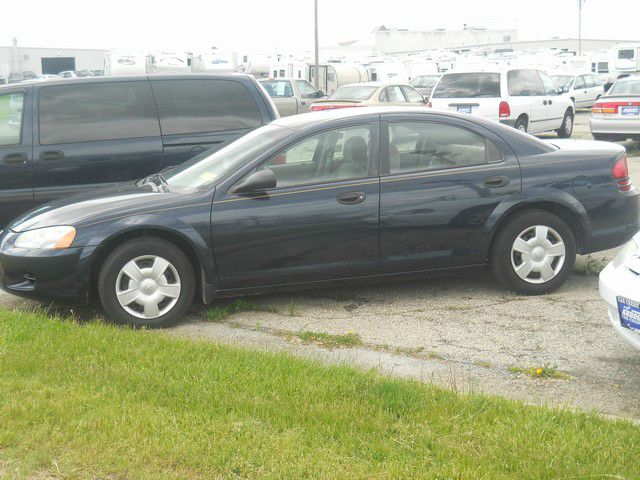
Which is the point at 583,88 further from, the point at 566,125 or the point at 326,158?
the point at 326,158

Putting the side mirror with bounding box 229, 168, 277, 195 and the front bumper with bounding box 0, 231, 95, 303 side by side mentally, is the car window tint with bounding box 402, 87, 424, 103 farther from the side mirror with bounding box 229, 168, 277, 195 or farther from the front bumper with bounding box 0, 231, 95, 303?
the front bumper with bounding box 0, 231, 95, 303

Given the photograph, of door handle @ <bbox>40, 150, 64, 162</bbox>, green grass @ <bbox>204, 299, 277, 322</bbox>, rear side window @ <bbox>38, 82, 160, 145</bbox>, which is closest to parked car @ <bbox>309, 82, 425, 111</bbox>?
rear side window @ <bbox>38, 82, 160, 145</bbox>

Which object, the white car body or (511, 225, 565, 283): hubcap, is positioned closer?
the white car body

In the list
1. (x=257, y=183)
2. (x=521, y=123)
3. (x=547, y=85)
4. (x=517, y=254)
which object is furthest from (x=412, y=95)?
(x=257, y=183)

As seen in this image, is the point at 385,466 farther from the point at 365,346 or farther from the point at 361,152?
the point at 361,152

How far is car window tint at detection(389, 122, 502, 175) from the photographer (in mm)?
6930

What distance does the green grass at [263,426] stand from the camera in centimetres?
380

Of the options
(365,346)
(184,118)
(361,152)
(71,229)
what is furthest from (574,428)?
(184,118)

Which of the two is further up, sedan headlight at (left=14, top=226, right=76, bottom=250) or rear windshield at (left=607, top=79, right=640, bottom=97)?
rear windshield at (left=607, top=79, right=640, bottom=97)

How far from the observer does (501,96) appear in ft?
62.0

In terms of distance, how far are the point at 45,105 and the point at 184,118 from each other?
130 centimetres

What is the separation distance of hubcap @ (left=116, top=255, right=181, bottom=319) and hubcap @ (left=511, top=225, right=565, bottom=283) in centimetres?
259

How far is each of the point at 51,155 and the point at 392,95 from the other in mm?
15173

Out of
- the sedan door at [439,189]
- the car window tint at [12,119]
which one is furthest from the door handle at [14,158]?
the sedan door at [439,189]
